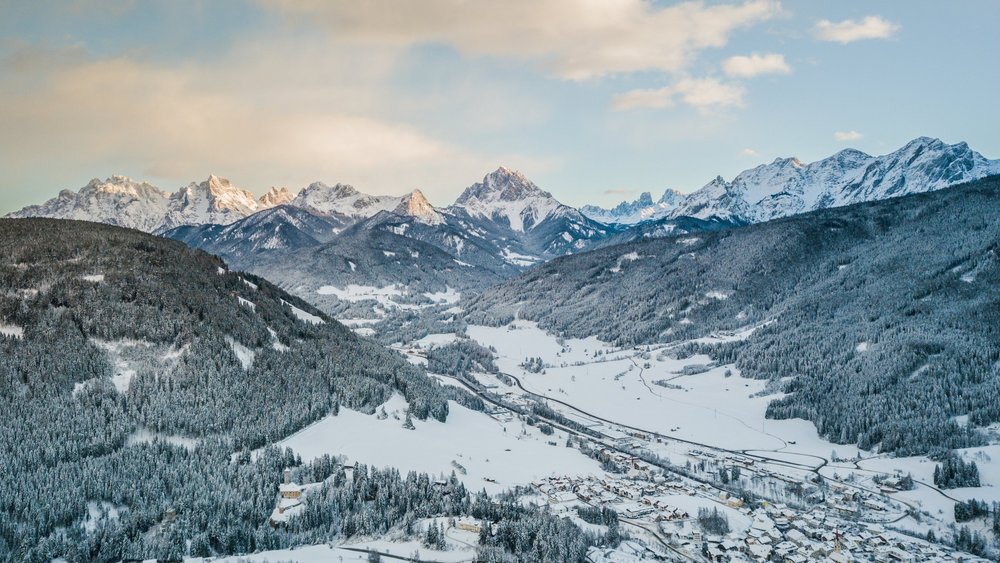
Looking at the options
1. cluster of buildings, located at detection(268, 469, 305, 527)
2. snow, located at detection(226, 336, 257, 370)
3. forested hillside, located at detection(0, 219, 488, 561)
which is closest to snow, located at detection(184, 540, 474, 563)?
forested hillside, located at detection(0, 219, 488, 561)

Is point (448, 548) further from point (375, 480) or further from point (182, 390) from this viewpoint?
point (182, 390)

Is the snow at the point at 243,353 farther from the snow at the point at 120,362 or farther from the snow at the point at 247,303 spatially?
the snow at the point at 247,303

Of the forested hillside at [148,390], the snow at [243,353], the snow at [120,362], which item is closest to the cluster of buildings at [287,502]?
the forested hillside at [148,390]

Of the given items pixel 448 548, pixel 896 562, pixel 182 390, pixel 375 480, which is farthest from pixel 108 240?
pixel 896 562

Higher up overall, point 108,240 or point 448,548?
point 108,240

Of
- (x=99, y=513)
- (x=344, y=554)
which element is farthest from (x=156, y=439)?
(x=344, y=554)
